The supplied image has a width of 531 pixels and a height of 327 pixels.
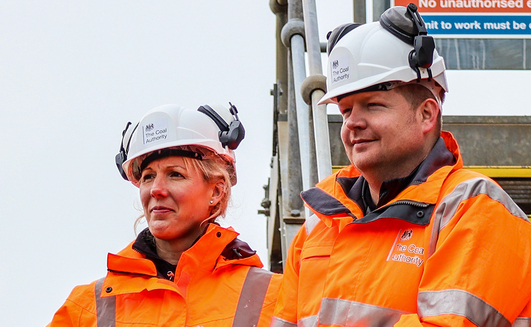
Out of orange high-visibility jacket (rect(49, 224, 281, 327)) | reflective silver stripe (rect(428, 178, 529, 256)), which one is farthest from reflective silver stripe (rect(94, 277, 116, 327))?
reflective silver stripe (rect(428, 178, 529, 256))

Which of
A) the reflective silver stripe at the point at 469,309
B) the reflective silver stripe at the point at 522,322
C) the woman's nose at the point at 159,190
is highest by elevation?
the woman's nose at the point at 159,190

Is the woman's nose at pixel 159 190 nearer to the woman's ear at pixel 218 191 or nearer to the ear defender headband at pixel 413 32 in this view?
the woman's ear at pixel 218 191

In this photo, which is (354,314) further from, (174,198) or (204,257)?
(174,198)

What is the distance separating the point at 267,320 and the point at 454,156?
1111 millimetres

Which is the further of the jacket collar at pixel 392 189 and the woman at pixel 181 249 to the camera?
the woman at pixel 181 249

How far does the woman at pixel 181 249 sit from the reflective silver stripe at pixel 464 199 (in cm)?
112

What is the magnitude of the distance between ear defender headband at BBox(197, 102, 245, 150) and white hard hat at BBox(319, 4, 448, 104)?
3.01ft

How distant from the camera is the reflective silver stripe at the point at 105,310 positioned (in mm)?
3414

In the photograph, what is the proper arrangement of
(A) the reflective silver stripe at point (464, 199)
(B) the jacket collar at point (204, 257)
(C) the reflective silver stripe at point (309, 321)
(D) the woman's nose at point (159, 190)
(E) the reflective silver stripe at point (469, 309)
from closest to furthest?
1. (E) the reflective silver stripe at point (469, 309)
2. (A) the reflective silver stripe at point (464, 199)
3. (C) the reflective silver stripe at point (309, 321)
4. (B) the jacket collar at point (204, 257)
5. (D) the woman's nose at point (159, 190)

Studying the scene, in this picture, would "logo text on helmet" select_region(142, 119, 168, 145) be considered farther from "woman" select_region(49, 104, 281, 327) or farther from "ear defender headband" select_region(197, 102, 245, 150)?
"ear defender headband" select_region(197, 102, 245, 150)

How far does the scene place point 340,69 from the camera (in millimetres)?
3039

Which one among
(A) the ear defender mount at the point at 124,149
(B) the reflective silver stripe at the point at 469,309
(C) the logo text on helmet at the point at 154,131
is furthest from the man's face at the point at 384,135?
(A) the ear defender mount at the point at 124,149

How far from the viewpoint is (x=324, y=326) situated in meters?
2.73

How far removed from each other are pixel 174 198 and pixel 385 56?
124 cm
